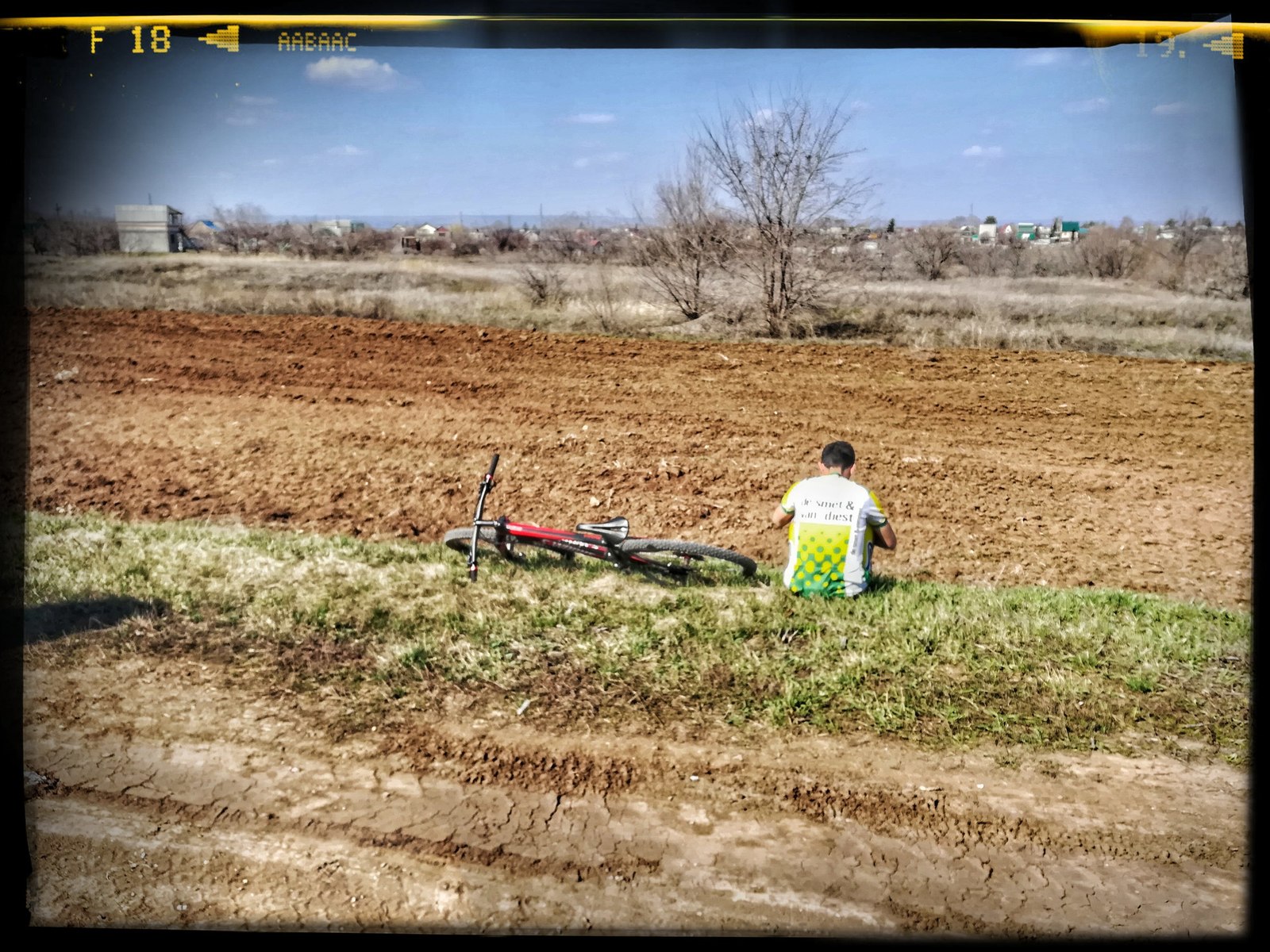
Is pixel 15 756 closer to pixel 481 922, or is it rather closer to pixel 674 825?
pixel 481 922

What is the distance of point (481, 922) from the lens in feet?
11.8

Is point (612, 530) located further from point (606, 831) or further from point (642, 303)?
point (642, 303)

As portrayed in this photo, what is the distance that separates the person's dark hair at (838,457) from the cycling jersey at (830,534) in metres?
0.06

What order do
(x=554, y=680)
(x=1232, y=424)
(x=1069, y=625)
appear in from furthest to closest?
(x=1232, y=424) < (x=1069, y=625) < (x=554, y=680)

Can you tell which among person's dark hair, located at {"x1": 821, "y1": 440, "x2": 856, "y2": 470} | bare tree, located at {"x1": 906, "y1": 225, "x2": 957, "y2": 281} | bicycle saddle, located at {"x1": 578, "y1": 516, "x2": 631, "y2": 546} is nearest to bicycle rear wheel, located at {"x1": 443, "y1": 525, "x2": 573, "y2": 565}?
bicycle saddle, located at {"x1": 578, "y1": 516, "x2": 631, "y2": 546}

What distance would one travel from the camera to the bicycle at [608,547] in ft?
20.5

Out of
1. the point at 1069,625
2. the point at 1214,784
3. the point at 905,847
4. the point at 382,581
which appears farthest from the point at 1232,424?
the point at 382,581

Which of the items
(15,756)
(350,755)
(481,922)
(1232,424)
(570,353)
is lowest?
(481,922)

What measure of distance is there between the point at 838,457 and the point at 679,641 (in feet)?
5.08

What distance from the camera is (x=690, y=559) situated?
6.80 meters

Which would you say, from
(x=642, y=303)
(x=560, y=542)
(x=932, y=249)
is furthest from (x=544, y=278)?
(x=560, y=542)

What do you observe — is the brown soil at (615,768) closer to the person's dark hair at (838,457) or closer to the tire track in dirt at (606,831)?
the tire track in dirt at (606,831)

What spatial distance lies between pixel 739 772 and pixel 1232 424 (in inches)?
342

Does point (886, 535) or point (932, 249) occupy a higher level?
point (932, 249)
